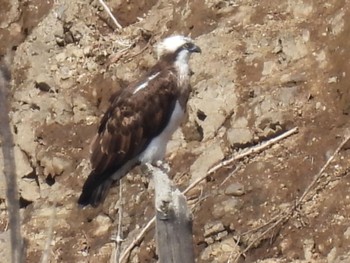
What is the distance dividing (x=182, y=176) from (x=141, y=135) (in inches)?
70.3

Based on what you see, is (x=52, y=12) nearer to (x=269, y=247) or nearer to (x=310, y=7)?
(x=310, y=7)

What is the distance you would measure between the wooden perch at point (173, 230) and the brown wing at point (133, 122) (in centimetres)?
250

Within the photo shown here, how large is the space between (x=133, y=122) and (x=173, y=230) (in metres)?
3.06

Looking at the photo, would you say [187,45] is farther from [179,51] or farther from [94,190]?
[94,190]

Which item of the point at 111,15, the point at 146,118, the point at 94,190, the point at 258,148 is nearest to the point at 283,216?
the point at 258,148

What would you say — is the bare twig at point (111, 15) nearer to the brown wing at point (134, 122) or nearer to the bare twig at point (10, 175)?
the brown wing at point (134, 122)

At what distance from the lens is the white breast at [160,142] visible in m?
7.16

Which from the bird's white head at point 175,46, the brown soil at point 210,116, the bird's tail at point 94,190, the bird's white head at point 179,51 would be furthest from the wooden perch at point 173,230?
the brown soil at point 210,116

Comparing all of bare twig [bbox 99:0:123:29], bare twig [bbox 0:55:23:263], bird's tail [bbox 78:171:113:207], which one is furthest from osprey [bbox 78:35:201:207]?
bare twig [bbox 0:55:23:263]

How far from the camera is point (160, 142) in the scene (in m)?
7.25

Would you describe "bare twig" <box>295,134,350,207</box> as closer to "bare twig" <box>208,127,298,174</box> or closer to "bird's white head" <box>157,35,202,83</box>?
"bare twig" <box>208,127,298,174</box>

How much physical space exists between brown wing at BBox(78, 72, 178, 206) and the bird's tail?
12cm

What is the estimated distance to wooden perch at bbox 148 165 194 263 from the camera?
4211 mm

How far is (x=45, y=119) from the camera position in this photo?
34.7 feet
